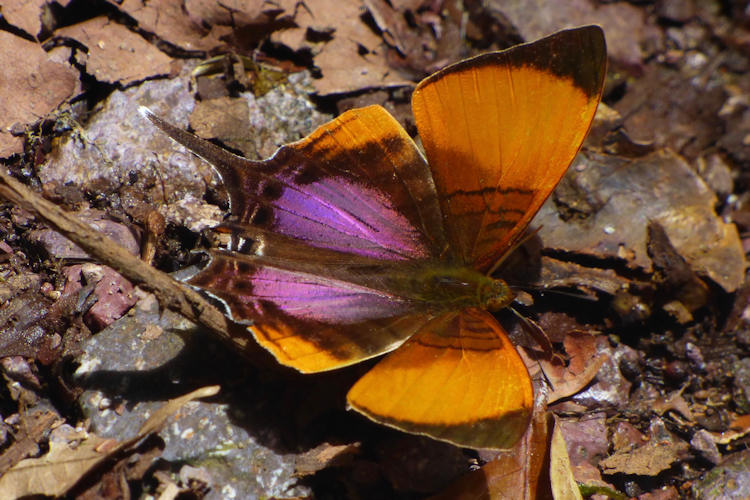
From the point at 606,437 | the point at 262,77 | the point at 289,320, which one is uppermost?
the point at 262,77

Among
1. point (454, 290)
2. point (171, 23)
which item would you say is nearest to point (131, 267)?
point (454, 290)

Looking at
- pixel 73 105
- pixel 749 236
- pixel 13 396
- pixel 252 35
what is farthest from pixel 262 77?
pixel 749 236

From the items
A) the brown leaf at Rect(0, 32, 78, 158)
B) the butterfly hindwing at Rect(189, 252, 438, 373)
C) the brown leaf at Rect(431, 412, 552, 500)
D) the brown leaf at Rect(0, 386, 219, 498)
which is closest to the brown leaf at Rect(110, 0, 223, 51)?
the brown leaf at Rect(0, 32, 78, 158)

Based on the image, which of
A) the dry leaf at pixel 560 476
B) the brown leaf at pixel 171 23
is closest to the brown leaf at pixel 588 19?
the brown leaf at pixel 171 23

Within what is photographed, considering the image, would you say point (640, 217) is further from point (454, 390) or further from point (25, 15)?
point (25, 15)

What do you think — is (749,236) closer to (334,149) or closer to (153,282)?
(334,149)

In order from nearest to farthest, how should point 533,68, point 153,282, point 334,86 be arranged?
point 153,282 → point 533,68 → point 334,86

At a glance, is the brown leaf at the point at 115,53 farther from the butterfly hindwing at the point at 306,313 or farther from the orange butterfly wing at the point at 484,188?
the orange butterfly wing at the point at 484,188
